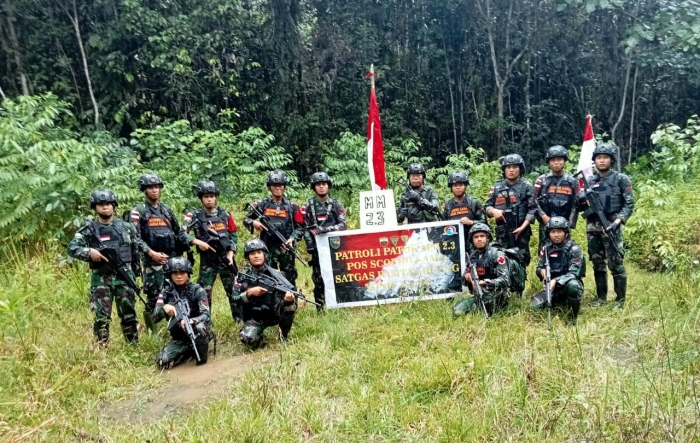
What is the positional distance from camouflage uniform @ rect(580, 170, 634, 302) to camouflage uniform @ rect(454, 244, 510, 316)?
131cm

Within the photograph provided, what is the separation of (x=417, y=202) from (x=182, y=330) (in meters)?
3.57

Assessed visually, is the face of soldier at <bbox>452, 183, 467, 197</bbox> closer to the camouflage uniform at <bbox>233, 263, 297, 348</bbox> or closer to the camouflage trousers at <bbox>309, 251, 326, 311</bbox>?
the camouflage trousers at <bbox>309, 251, 326, 311</bbox>

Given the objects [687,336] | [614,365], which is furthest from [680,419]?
[687,336]

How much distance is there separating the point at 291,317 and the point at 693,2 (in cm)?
1356

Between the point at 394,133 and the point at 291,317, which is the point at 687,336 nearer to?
the point at 291,317

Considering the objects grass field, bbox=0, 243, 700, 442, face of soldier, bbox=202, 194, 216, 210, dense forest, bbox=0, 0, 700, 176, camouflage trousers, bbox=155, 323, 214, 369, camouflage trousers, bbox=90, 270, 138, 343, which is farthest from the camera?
dense forest, bbox=0, 0, 700, 176

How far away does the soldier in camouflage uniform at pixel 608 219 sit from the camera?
234 inches

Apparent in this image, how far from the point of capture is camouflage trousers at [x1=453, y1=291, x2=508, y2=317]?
5.59 metres

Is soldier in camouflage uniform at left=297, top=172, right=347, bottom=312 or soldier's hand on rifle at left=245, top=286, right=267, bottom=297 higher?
soldier in camouflage uniform at left=297, top=172, right=347, bottom=312

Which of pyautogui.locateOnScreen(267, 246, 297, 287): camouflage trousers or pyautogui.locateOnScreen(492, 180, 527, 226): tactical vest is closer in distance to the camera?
pyautogui.locateOnScreen(492, 180, 527, 226): tactical vest

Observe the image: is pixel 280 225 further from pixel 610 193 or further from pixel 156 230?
pixel 610 193

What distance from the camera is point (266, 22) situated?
14.6 m

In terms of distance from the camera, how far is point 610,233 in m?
5.91

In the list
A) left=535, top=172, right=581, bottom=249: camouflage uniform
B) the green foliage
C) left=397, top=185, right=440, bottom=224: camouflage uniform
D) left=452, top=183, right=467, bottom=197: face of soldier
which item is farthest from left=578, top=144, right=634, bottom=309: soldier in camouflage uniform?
the green foliage
